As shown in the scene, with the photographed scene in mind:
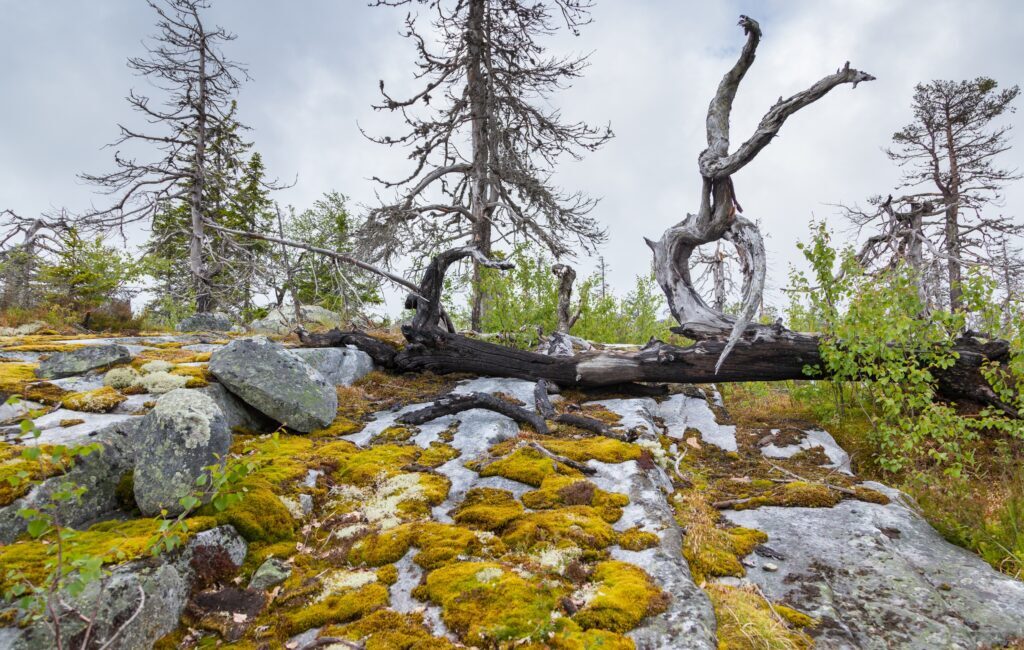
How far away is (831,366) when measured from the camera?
7.00 meters

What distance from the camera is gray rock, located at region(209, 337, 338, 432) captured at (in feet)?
21.4

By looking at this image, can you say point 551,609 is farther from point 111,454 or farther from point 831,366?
point 831,366

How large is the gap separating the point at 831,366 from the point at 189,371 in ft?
31.3

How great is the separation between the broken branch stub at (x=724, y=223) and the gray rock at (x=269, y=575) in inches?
245

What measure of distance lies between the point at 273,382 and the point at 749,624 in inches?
240

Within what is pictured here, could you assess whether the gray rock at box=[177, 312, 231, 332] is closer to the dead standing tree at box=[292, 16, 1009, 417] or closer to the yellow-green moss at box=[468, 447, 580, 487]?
the dead standing tree at box=[292, 16, 1009, 417]

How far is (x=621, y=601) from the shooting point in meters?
3.35

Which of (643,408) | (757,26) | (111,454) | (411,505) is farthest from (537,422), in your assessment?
(757,26)

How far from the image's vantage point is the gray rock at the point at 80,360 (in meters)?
6.99

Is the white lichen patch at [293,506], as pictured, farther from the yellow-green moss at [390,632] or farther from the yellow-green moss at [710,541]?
the yellow-green moss at [710,541]

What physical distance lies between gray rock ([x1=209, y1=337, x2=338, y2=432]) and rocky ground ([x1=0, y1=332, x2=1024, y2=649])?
0.03 m

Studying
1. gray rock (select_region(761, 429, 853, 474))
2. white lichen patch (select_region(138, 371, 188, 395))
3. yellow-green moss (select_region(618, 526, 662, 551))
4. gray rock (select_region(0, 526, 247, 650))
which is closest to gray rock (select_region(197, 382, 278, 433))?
white lichen patch (select_region(138, 371, 188, 395))

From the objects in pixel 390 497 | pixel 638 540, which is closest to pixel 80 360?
pixel 390 497

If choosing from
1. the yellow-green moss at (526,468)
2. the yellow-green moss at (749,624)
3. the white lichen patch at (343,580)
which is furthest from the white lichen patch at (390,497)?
the yellow-green moss at (749,624)
